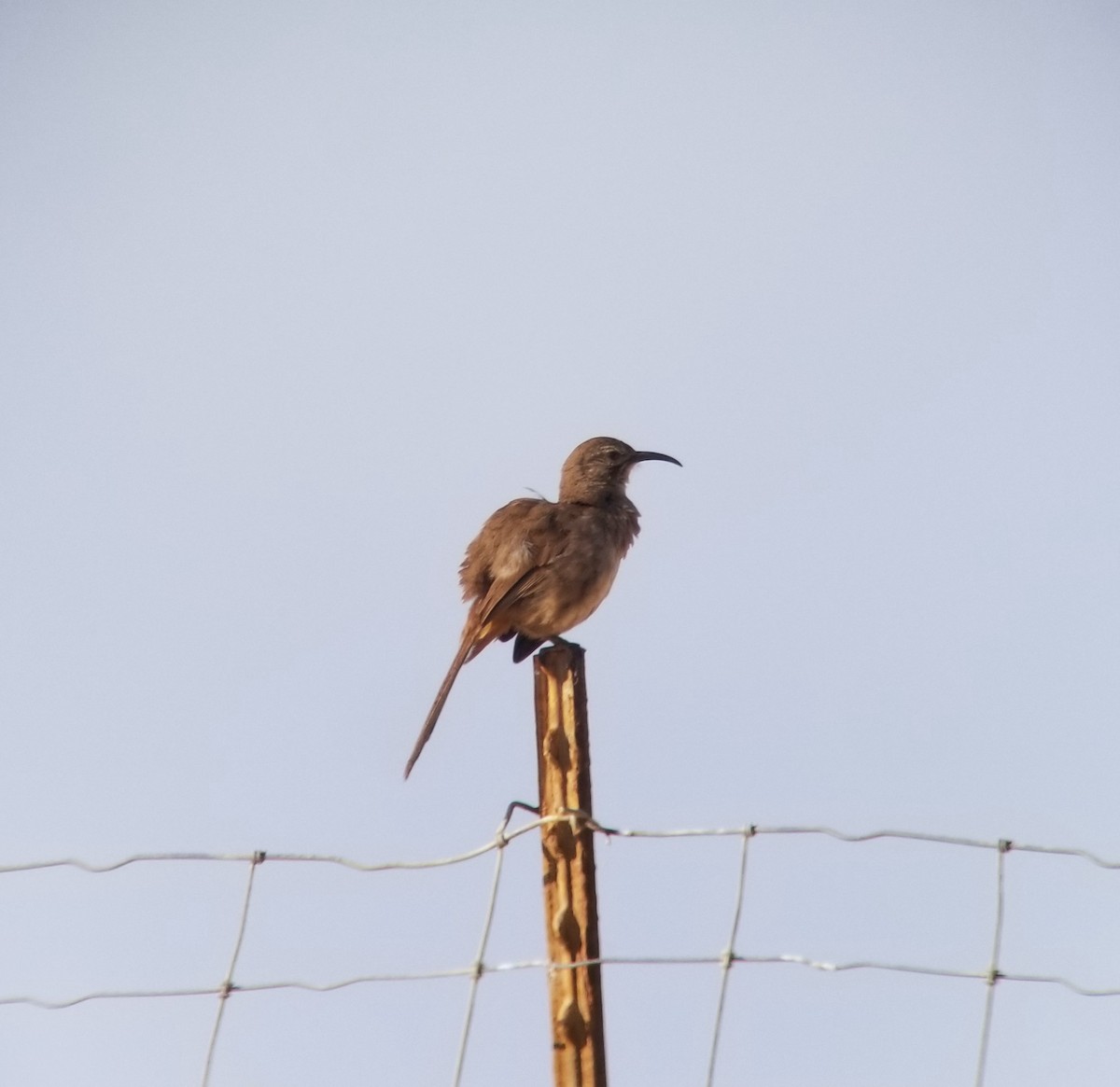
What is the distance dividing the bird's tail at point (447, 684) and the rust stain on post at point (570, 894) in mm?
2190

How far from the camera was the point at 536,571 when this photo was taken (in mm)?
8422

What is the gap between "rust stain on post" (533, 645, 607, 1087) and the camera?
191 inches

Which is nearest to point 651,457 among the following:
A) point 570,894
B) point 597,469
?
point 597,469

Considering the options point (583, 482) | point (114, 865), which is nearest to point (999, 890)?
point (114, 865)

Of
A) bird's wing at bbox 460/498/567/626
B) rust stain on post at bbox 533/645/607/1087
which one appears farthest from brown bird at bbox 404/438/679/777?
rust stain on post at bbox 533/645/607/1087

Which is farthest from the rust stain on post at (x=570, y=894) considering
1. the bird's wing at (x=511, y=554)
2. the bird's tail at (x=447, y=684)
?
the bird's wing at (x=511, y=554)

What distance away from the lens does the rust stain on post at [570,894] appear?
4.84m

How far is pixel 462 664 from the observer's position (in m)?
8.15

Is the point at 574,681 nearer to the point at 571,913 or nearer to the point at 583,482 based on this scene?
the point at 571,913

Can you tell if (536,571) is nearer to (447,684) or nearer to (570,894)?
(447,684)

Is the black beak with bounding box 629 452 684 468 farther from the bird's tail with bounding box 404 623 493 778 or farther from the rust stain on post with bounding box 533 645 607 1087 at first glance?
the rust stain on post with bounding box 533 645 607 1087

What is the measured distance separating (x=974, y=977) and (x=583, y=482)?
5.10m

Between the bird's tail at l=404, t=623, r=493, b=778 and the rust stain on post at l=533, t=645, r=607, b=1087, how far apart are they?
7.18ft

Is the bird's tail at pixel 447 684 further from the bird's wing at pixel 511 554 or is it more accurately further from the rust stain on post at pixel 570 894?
the rust stain on post at pixel 570 894
